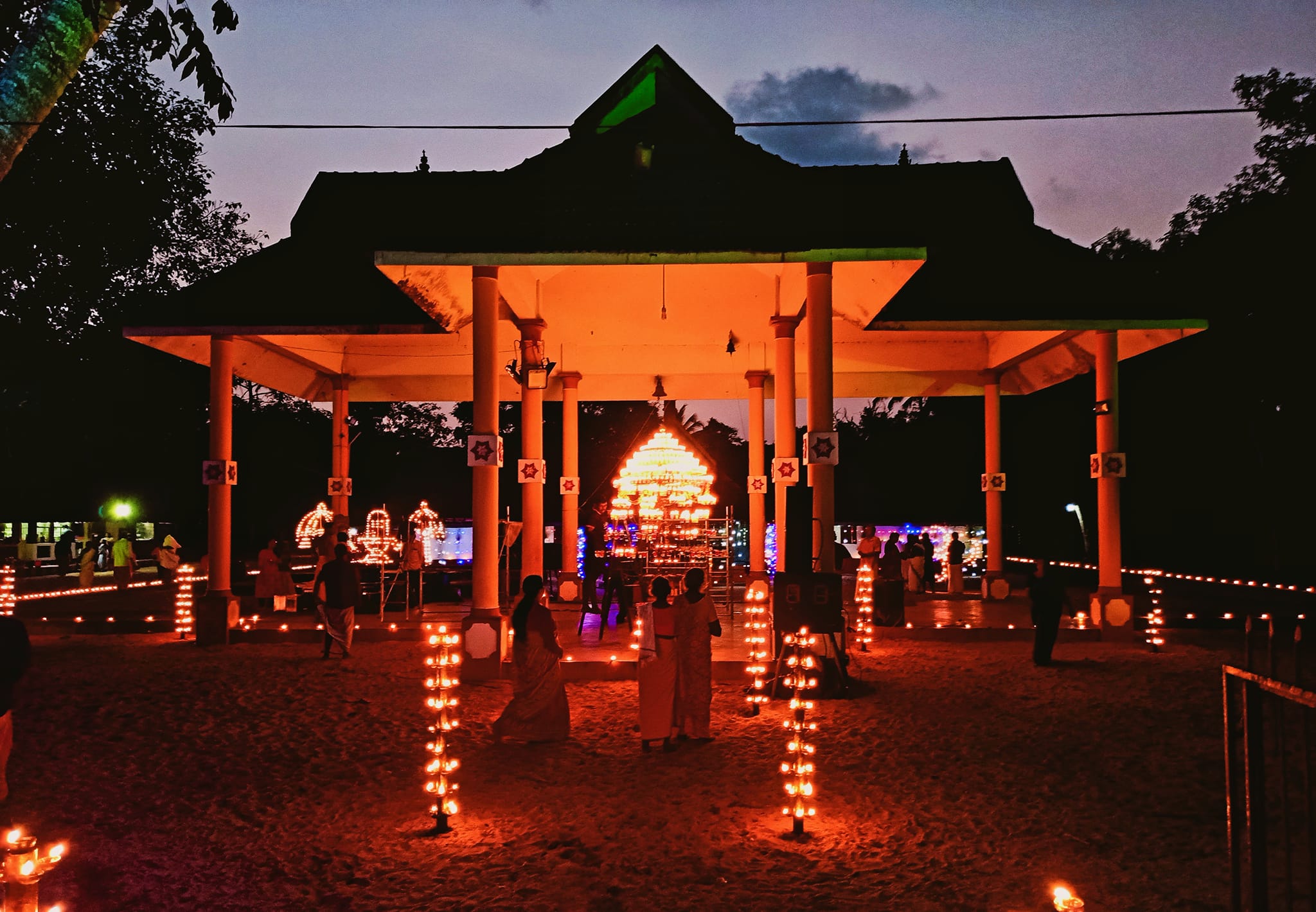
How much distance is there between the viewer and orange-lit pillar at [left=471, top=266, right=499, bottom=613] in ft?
40.3

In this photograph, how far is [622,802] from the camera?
730cm

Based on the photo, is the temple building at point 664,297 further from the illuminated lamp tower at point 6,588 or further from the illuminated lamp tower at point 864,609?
the illuminated lamp tower at point 6,588

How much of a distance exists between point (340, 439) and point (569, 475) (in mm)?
5217

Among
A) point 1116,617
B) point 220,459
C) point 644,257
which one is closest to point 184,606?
point 220,459

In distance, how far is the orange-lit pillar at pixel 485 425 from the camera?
12281 millimetres

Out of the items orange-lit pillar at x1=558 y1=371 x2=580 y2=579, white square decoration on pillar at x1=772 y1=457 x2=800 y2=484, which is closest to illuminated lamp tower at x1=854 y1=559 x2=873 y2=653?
white square decoration on pillar at x1=772 y1=457 x2=800 y2=484

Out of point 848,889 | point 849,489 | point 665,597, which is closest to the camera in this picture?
point 848,889

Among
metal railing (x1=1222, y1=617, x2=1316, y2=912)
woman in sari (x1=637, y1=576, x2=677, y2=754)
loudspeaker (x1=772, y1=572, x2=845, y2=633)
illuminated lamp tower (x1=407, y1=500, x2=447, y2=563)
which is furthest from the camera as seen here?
illuminated lamp tower (x1=407, y1=500, x2=447, y2=563)

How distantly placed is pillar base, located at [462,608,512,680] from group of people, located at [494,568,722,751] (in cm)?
303

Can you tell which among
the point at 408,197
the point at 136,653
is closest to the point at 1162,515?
the point at 408,197

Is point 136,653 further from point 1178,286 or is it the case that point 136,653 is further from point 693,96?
point 1178,286

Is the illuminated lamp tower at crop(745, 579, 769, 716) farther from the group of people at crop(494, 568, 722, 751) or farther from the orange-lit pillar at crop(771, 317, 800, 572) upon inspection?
the orange-lit pillar at crop(771, 317, 800, 572)

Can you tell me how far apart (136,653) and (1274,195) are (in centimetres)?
2472

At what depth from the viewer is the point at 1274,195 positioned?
22422 mm
